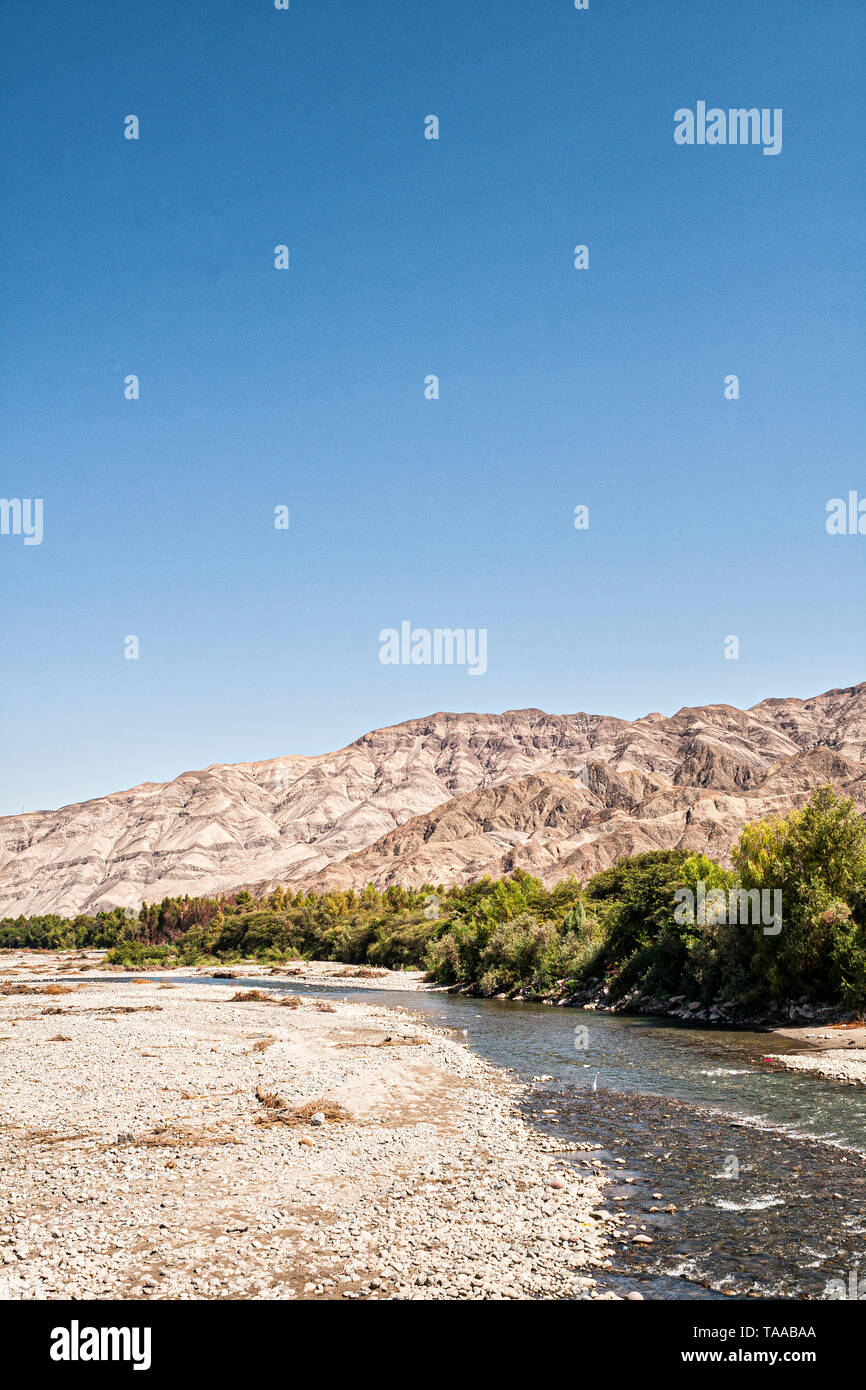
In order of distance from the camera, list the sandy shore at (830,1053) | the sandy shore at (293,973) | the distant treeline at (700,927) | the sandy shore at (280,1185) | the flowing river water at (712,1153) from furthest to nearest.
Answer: the sandy shore at (293,973) < the distant treeline at (700,927) < the sandy shore at (830,1053) < the flowing river water at (712,1153) < the sandy shore at (280,1185)

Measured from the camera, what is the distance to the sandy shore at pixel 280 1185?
1176 centimetres

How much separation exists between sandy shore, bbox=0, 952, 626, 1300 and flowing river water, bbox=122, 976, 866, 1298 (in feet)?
3.41

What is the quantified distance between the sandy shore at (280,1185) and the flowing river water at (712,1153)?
1.04m

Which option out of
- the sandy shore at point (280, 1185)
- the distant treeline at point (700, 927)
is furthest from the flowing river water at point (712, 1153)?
the distant treeline at point (700, 927)

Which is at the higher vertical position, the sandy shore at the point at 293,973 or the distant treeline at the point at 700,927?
the distant treeline at the point at 700,927

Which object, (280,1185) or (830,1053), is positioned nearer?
(280,1185)

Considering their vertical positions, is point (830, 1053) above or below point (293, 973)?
above

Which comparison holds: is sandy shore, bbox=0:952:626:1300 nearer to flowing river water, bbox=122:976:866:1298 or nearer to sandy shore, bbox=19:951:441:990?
flowing river water, bbox=122:976:866:1298

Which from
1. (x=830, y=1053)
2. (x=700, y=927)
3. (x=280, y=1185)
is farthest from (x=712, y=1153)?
(x=700, y=927)

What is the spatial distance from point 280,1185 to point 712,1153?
10536mm

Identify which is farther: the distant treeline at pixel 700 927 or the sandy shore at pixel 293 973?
the sandy shore at pixel 293 973

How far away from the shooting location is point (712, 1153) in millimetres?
19969

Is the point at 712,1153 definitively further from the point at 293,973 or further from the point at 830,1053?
the point at 293,973

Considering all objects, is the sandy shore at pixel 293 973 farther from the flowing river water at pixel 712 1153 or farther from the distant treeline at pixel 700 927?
the flowing river water at pixel 712 1153
